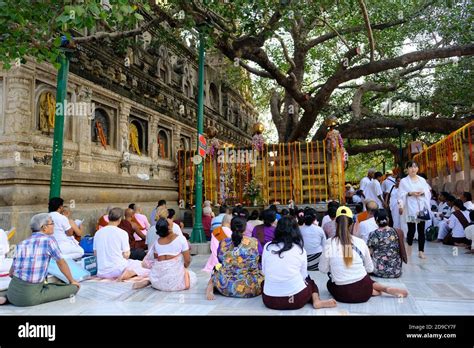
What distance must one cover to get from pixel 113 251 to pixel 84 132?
16.7 ft

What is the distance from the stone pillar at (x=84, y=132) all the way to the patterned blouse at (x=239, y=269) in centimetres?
623

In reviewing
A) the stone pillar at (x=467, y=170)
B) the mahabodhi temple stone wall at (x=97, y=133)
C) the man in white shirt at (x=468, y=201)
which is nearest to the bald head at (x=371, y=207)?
the man in white shirt at (x=468, y=201)

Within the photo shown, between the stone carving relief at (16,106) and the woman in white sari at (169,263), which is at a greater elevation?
the stone carving relief at (16,106)

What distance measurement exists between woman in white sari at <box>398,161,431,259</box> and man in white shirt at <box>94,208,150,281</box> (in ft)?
15.8

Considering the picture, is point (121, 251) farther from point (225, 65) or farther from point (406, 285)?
point (225, 65)

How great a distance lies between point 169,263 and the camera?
5.13m

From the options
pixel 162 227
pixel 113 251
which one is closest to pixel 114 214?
pixel 113 251

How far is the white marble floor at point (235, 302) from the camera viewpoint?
4.16 metres

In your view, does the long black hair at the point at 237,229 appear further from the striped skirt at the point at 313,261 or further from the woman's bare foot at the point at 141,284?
the striped skirt at the point at 313,261

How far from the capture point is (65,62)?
7.36m

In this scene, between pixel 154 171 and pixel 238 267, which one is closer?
pixel 238 267

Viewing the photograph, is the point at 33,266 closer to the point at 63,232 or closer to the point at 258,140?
the point at 63,232

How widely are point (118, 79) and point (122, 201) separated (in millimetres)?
3576
